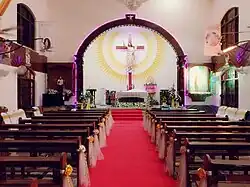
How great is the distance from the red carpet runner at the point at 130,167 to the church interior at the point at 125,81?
17mm

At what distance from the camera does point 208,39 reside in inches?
545

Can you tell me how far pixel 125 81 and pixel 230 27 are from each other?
24.7ft

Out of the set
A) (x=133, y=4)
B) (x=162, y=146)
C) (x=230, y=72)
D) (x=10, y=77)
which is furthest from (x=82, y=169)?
(x=133, y=4)

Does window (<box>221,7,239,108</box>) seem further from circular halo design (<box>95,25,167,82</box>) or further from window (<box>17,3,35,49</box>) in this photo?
window (<box>17,3,35,49</box>)

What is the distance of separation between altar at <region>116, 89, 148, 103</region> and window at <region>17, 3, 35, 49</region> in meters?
5.65

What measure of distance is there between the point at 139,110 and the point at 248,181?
13.3 metres

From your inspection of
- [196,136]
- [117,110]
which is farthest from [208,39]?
[196,136]

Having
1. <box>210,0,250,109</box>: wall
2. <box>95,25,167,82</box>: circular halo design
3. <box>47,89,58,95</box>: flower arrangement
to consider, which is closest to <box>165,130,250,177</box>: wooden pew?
<box>210,0,250,109</box>: wall

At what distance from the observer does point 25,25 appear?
47.3 feet

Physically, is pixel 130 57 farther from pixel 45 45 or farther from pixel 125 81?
pixel 45 45

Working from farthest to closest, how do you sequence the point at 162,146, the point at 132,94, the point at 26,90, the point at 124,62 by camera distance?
the point at 124,62, the point at 132,94, the point at 26,90, the point at 162,146

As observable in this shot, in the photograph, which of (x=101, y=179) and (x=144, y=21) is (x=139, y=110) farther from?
(x=101, y=179)

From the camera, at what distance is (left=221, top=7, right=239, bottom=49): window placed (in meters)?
14.0

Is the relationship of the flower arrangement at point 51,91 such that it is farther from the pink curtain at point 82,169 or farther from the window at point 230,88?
the pink curtain at point 82,169
